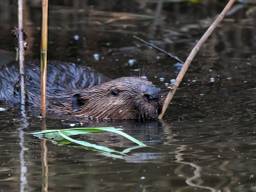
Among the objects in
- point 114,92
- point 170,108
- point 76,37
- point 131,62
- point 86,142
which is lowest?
point 86,142

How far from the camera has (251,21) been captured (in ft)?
34.7

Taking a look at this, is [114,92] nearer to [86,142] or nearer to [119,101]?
[119,101]

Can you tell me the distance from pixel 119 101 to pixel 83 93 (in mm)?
392

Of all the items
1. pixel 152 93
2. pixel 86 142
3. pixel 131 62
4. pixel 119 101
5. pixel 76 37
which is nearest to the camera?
pixel 86 142

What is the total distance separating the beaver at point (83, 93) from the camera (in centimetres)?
605

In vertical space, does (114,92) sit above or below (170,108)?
above

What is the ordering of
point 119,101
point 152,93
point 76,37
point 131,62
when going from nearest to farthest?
point 152,93, point 119,101, point 131,62, point 76,37

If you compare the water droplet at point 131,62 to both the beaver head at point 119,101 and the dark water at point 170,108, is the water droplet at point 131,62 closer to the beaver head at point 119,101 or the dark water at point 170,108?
the dark water at point 170,108

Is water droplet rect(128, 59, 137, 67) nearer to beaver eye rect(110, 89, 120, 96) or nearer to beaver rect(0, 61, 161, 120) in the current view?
beaver rect(0, 61, 161, 120)

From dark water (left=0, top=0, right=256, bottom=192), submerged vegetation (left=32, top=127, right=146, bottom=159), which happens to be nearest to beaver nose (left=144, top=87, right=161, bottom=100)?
dark water (left=0, top=0, right=256, bottom=192)

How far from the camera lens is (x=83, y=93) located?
6441mm

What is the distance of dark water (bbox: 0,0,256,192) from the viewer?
13.6ft

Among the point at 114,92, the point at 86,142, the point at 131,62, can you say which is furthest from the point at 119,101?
the point at 131,62

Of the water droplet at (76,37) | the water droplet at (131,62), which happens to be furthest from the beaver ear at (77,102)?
the water droplet at (76,37)
